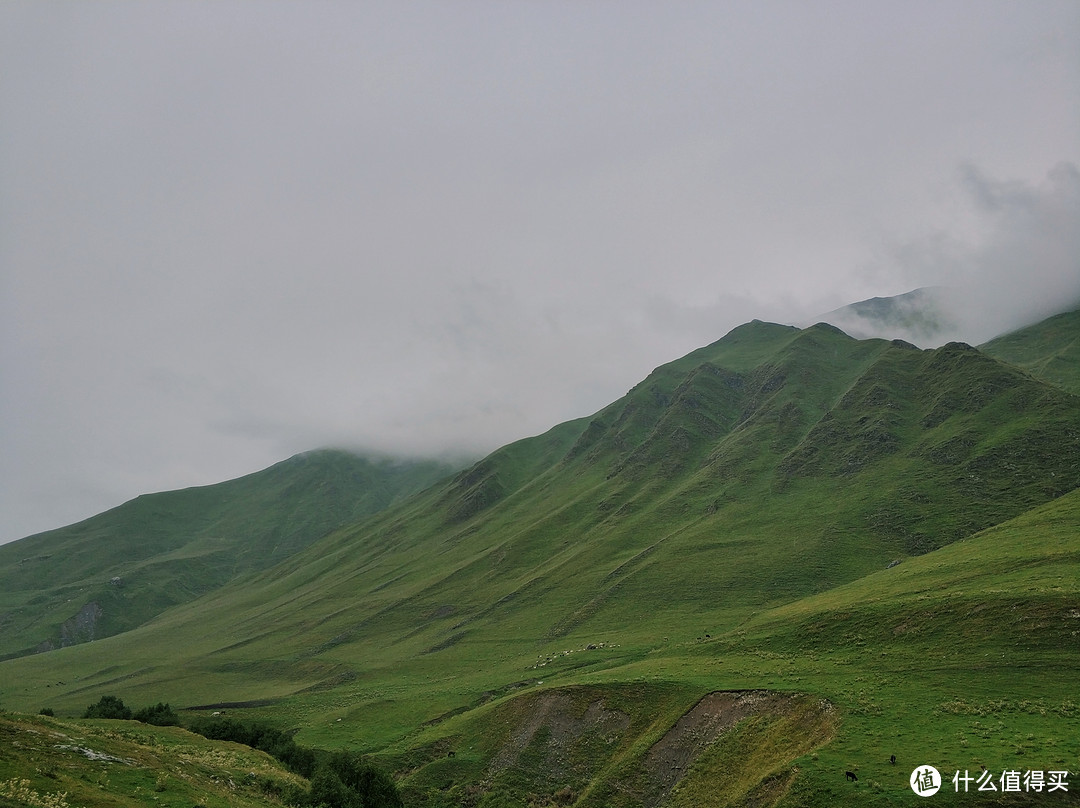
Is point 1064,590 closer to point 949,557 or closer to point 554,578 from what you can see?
point 949,557

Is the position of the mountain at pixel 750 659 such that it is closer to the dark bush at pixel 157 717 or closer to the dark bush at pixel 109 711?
the dark bush at pixel 157 717

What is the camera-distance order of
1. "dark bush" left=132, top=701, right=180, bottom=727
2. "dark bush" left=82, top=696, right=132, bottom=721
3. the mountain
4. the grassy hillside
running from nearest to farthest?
the grassy hillside, the mountain, "dark bush" left=132, top=701, right=180, bottom=727, "dark bush" left=82, top=696, right=132, bottom=721

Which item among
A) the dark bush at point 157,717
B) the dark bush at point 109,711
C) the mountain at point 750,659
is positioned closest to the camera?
the mountain at point 750,659

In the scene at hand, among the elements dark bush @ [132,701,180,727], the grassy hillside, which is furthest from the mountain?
the grassy hillside

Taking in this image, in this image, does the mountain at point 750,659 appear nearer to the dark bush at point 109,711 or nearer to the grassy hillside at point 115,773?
the grassy hillside at point 115,773

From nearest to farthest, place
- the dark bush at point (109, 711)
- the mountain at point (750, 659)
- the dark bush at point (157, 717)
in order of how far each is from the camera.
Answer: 1. the mountain at point (750, 659)
2. the dark bush at point (157, 717)
3. the dark bush at point (109, 711)

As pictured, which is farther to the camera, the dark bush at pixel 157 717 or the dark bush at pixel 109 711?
the dark bush at pixel 109 711

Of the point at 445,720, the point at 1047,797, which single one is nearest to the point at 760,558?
the point at 445,720

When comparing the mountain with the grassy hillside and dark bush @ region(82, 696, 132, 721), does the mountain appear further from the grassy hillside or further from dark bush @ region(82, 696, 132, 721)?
dark bush @ region(82, 696, 132, 721)

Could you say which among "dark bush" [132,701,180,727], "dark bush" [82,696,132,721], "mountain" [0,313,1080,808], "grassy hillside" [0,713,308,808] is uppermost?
"grassy hillside" [0,713,308,808]

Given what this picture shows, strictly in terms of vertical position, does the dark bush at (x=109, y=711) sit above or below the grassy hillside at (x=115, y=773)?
below

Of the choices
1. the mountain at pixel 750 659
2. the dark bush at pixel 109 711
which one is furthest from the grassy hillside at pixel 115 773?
the dark bush at pixel 109 711

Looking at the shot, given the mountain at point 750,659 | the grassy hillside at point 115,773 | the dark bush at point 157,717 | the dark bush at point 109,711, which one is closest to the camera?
Answer: the grassy hillside at point 115,773

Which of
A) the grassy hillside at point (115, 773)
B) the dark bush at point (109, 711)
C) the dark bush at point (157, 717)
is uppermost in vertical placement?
the grassy hillside at point (115, 773)
